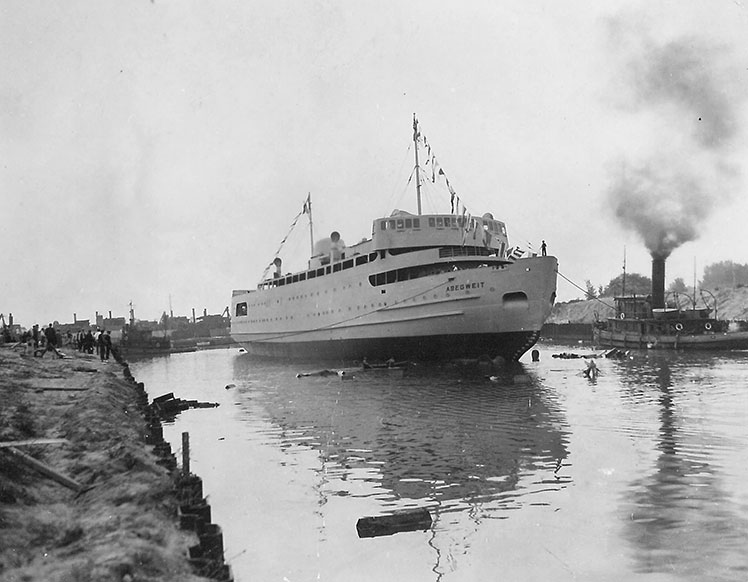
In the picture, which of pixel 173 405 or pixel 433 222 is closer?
pixel 173 405

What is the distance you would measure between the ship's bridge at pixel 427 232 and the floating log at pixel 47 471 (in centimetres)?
2653

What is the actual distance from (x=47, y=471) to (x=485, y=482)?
21.9 ft

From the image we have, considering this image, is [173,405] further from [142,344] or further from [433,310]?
[142,344]

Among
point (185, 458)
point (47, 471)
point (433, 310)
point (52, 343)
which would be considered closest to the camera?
point (185, 458)

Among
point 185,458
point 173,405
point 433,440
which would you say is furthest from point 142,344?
point 185,458

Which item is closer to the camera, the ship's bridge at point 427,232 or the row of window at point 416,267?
the row of window at point 416,267

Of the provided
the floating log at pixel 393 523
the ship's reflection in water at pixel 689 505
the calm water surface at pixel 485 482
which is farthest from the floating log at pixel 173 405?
the ship's reflection in water at pixel 689 505

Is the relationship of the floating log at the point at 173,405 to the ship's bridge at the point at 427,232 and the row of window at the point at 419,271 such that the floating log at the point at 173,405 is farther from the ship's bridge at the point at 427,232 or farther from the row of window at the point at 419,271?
the ship's bridge at the point at 427,232

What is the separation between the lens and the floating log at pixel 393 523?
788 cm

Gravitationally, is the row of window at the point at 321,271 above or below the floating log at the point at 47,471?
above

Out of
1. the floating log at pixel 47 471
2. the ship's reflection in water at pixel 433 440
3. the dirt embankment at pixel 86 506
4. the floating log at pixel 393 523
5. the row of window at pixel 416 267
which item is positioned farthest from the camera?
the row of window at pixel 416 267

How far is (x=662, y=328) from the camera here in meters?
45.4

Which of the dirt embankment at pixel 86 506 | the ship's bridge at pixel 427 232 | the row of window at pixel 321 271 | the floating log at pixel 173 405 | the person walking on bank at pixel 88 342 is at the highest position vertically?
the ship's bridge at pixel 427 232

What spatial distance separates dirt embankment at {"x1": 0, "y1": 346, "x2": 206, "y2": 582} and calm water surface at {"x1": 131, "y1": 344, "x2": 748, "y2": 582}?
134 centimetres
